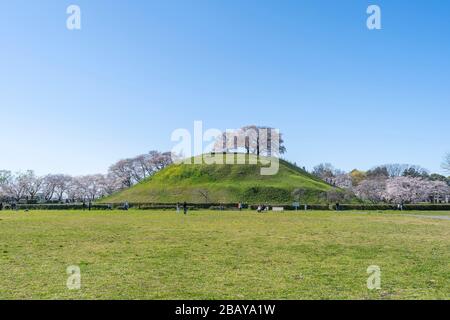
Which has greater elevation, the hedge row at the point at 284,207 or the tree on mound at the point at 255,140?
the tree on mound at the point at 255,140

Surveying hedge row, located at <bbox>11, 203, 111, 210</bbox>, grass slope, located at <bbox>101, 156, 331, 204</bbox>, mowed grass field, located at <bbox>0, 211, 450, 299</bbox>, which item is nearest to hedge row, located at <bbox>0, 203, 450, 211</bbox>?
hedge row, located at <bbox>11, 203, 111, 210</bbox>

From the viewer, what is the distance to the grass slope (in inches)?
4045

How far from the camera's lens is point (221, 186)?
111m

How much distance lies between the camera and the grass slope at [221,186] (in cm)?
10275

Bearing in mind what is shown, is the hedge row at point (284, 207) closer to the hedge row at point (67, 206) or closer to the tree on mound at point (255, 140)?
the hedge row at point (67, 206)

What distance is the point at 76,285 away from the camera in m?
10.1

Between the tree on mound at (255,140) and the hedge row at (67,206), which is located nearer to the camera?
the hedge row at (67,206)

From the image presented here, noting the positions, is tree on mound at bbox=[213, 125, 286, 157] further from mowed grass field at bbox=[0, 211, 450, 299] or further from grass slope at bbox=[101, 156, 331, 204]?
mowed grass field at bbox=[0, 211, 450, 299]

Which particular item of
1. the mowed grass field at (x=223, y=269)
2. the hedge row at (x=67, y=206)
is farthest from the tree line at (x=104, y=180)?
the mowed grass field at (x=223, y=269)

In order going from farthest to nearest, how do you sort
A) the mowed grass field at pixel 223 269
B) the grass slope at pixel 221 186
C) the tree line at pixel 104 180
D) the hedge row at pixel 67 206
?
the tree line at pixel 104 180 < the grass slope at pixel 221 186 < the hedge row at pixel 67 206 < the mowed grass field at pixel 223 269

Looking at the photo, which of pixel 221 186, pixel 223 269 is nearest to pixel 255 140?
pixel 221 186

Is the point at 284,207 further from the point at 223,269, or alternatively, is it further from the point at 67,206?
the point at 223,269

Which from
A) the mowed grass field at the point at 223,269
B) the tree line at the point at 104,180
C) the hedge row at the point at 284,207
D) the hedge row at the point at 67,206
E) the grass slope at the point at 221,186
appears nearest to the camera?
the mowed grass field at the point at 223,269

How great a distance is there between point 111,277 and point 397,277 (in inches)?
317
